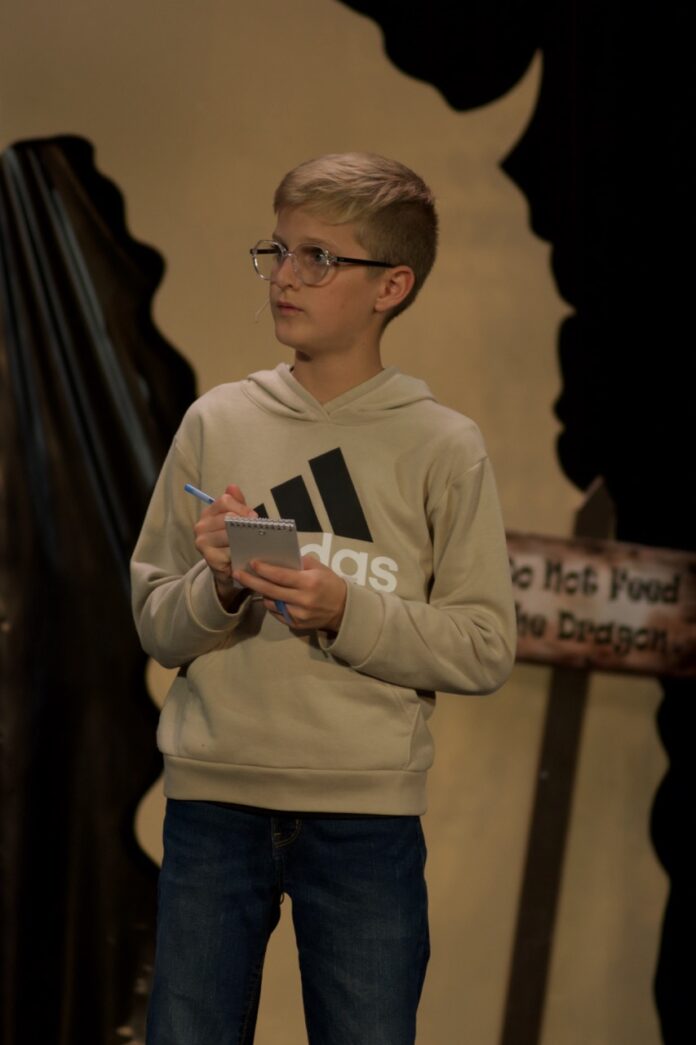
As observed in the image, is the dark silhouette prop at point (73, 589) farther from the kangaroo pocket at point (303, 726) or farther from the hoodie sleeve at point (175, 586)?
the kangaroo pocket at point (303, 726)

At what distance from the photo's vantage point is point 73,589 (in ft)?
7.87

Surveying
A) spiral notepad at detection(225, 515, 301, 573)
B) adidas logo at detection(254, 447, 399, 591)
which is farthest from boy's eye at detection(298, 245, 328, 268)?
spiral notepad at detection(225, 515, 301, 573)

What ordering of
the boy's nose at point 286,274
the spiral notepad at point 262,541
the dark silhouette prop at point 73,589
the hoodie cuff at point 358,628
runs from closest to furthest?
1. the spiral notepad at point 262,541
2. the hoodie cuff at point 358,628
3. the boy's nose at point 286,274
4. the dark silhouette prop at point 73,589

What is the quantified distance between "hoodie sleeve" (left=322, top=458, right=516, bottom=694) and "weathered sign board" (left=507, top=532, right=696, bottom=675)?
1.06 meters

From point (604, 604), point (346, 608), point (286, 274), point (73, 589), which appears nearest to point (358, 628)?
point (346, 608)

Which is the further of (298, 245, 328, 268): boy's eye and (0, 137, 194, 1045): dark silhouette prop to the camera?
(0, 137, 194, 1045): dark silhouette prop

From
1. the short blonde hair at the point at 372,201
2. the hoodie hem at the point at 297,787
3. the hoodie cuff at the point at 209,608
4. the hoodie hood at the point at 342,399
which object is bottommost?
the hoodie hem at the point at 297,787

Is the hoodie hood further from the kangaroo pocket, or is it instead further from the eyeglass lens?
the kangaroo pocket

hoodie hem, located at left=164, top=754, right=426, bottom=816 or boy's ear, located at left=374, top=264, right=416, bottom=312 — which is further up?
boy's ear, located at left=374, top=264, right=416, bottom=312

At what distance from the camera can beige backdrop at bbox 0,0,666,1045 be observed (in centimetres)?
242

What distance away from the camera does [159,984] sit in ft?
4.60

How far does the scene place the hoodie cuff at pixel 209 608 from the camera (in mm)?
1353

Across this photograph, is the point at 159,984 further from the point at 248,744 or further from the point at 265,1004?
the point at 265,1004

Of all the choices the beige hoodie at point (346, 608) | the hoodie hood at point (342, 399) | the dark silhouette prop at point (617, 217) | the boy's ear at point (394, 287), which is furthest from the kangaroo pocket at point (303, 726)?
the dark silhouette prop at point (617, 217)
